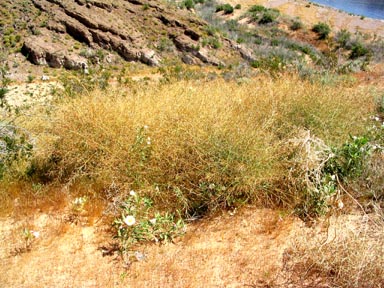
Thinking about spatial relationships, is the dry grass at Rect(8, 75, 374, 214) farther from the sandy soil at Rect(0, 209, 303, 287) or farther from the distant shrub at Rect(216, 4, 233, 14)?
the distant shrub at Rect(216, 4, 233, 14)

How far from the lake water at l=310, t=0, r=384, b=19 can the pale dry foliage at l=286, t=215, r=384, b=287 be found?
4135cm

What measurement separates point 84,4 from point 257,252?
14292 millimetres

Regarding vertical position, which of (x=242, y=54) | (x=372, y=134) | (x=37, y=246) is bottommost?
(x=242, y=54)

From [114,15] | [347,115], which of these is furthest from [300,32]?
[347,115]

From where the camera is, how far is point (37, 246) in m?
2.49

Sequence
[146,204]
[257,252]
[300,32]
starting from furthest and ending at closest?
[300,32] < [146,204] < [257,252]

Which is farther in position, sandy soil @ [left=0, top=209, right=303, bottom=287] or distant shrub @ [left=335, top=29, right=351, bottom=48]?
distant shrub @ [left=335, top=29, right=351, bottom=48]

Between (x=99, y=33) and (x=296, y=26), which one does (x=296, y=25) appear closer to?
(x=296, y=26)

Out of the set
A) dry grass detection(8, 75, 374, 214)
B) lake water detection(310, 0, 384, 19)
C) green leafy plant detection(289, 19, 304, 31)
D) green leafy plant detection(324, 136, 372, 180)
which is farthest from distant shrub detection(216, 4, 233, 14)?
green leafy plant detection(324, 136, 372, 180)

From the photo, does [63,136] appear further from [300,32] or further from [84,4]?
[300,32]

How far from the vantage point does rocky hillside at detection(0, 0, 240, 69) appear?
11.4 m

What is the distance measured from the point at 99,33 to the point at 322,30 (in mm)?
19009

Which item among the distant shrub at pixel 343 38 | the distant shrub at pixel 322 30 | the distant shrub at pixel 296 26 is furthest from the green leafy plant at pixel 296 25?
A: the distant shrub at pixel 343 38

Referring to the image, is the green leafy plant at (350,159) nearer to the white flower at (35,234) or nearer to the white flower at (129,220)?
the white flower at (129,220)
